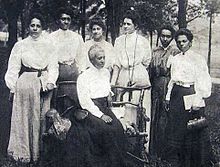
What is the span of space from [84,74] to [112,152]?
2.01ft

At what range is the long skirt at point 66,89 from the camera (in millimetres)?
3848

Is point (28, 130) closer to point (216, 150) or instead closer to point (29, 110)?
point (29, 110)

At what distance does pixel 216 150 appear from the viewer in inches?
159

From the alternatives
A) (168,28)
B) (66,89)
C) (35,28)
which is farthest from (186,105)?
(35,28)

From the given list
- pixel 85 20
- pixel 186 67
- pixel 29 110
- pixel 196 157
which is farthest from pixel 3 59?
pixel 196 157

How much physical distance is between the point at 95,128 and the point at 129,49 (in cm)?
77

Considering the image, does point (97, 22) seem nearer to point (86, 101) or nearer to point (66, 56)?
point (66, 56)

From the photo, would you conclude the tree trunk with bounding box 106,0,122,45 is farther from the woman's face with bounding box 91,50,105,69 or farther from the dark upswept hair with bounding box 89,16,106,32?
the woman's face with bounding box 91,50,105,69

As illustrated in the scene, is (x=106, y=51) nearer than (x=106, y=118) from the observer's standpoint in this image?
No

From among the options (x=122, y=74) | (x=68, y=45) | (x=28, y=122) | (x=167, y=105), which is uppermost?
(x=68, y=45)

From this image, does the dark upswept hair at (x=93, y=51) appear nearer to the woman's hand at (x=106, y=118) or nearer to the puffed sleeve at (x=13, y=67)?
the woman's hand at (x=106, y=118)

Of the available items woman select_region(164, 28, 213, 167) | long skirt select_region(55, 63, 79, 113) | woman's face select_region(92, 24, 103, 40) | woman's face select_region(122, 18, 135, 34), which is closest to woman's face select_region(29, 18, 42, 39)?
long skirt select_region(55, 63, 79, 113)

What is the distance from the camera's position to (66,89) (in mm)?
3885

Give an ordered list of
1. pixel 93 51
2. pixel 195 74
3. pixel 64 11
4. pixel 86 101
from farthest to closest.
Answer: pixel 64 11
pixel 195 74
pixel 93 51
pixel 86 101
